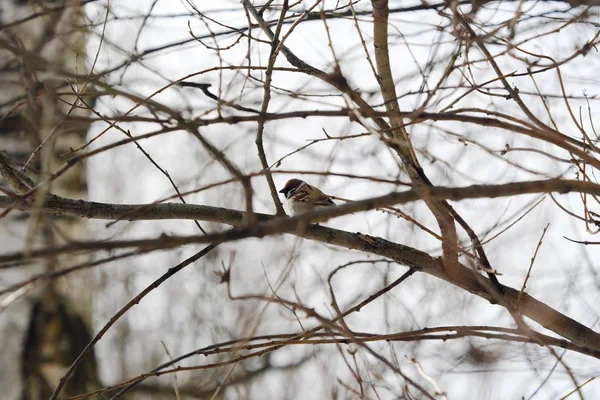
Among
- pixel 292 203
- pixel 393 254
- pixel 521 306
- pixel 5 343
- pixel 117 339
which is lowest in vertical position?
pixel 521 306

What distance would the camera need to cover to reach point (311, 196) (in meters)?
3.79

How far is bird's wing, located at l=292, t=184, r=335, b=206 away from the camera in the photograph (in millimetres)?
3756

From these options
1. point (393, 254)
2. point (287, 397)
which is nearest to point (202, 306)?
point (287, 397)

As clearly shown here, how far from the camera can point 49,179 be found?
1075mm

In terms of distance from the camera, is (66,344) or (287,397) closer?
(66,344)

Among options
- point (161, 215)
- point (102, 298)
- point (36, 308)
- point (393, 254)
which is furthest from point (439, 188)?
point (102, 298)

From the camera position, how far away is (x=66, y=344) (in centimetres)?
514

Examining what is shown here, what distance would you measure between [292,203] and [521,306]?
6.96ft

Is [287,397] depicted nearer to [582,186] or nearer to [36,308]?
[36,308]

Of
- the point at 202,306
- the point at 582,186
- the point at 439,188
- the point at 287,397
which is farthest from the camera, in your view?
the point at 202,306

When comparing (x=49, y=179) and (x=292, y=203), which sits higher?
(x=292, y=203)

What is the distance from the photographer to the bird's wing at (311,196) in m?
3.76

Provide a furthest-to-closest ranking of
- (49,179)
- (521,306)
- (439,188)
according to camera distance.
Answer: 1. (521,306)
2. (439,188)
3. (49,179)

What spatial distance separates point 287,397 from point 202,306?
1.94 meters
